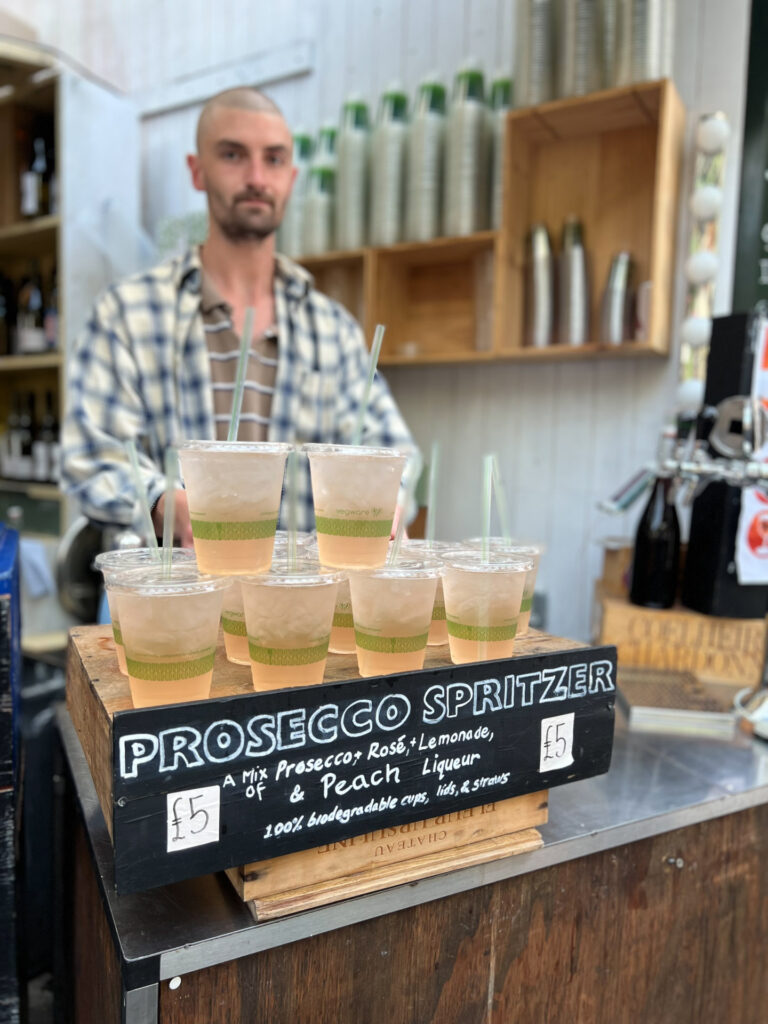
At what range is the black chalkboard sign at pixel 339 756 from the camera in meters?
0.64

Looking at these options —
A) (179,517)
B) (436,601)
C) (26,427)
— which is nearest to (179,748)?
(436,601)

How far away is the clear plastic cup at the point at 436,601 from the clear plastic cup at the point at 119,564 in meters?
0.26

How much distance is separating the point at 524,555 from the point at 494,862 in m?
0.34

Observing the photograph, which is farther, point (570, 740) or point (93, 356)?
point (93, 356)

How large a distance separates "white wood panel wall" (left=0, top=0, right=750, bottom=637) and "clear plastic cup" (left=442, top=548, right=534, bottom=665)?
4.86 feet

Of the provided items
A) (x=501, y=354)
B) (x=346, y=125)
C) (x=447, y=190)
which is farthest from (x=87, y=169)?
(x=501, y=354)

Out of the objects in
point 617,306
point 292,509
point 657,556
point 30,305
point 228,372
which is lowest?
point 657,556

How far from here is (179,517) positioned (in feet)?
3.67

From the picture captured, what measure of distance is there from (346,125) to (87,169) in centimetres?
112

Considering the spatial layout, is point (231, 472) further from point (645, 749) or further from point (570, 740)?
point (645, 749)

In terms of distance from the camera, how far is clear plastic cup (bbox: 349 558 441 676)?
2.54 ft

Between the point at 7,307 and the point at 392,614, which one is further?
the point at 7,307

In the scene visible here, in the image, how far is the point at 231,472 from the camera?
2.56ft

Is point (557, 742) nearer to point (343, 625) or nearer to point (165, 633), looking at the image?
point (343, 625)
